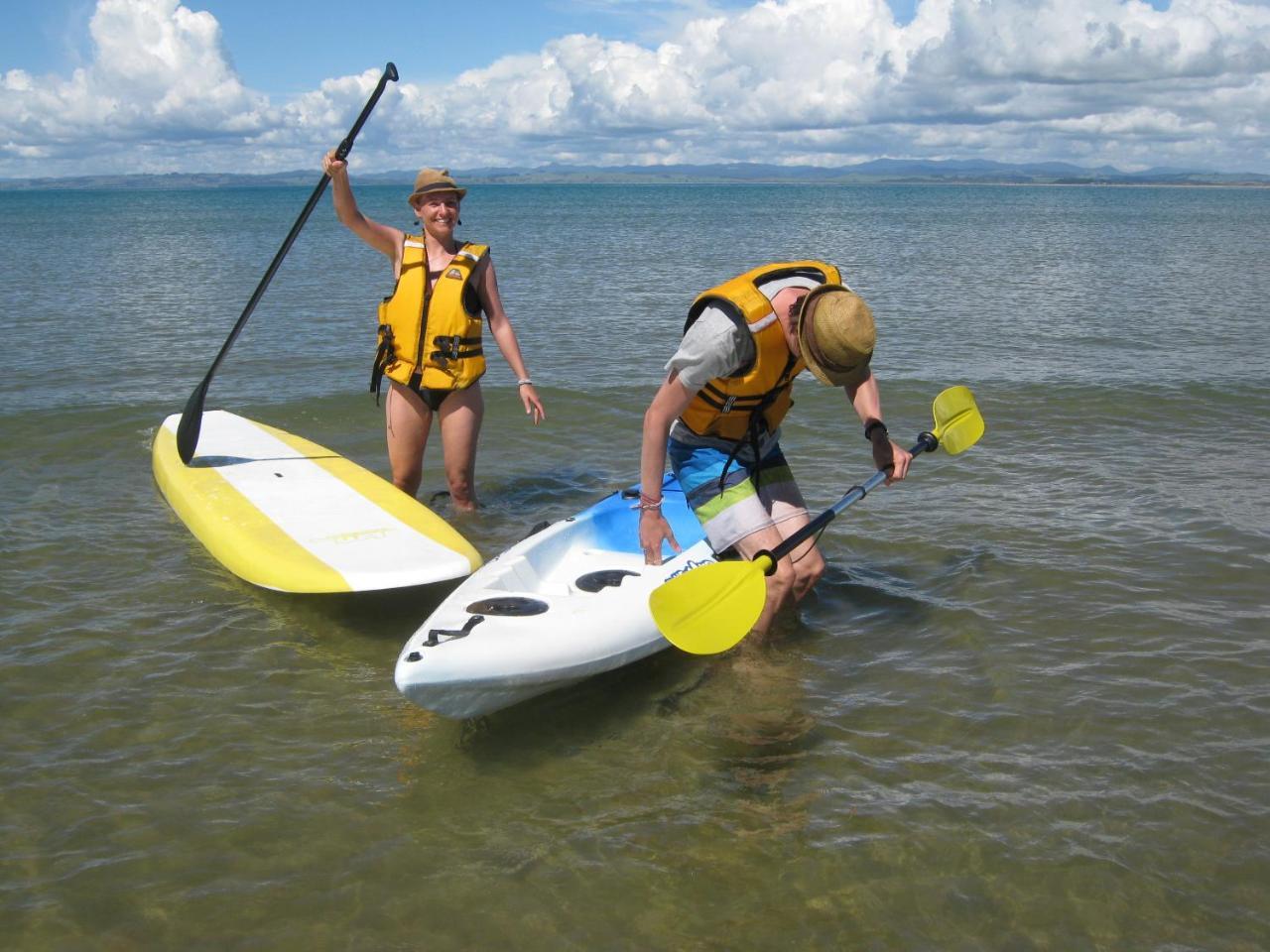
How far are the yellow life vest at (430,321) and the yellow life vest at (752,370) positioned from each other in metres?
2.07

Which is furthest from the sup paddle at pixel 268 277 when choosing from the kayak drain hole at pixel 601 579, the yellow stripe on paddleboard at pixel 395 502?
the kayak drain hole at pixel 601 579

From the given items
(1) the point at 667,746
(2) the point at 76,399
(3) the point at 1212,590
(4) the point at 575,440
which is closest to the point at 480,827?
(1) the point at 667,746

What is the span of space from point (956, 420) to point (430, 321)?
117 inches

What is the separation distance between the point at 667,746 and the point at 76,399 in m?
8.82

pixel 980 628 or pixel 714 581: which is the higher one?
pixel 714 581

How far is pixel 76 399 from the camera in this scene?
10.7 m

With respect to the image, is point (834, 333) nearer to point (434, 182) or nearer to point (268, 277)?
point (434, 182)

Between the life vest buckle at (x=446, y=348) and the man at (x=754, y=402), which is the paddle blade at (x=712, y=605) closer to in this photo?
the man at (x=754, y=402)

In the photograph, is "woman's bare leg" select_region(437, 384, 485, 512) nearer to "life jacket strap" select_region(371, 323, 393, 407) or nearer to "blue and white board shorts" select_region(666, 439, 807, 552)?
"life jacket strap" select_region(371, 323, 393, 407)

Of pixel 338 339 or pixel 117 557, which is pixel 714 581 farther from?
pixel 338 339

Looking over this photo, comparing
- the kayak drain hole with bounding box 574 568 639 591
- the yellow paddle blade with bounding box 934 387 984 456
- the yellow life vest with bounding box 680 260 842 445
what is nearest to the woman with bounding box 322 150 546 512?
the kayak drain hole with bounding box 574 568 639 591

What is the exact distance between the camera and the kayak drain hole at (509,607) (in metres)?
4.61

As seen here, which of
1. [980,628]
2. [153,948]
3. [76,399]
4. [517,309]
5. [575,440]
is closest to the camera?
[153,948]

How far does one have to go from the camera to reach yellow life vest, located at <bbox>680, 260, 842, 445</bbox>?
13.1ft
